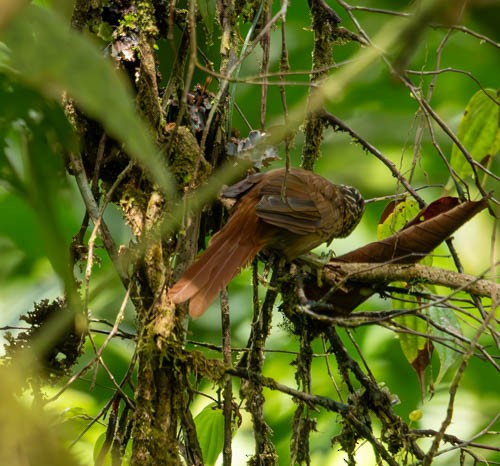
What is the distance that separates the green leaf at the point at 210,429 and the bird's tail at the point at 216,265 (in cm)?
42

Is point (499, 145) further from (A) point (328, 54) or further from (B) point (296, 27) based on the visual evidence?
(B) point (296, 27)

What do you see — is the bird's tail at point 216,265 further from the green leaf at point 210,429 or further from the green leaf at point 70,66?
the green leaf at point 70,66

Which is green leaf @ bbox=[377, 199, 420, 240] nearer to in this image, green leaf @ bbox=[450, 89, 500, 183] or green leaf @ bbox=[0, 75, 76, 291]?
green leaf @ bbox=[450, 89, 500, 183]

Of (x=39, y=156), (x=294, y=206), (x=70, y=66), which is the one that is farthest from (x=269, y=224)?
(x=70, y=66)

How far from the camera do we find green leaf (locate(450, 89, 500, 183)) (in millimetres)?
1969

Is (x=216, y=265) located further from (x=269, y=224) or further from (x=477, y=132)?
(x=477, y=132)

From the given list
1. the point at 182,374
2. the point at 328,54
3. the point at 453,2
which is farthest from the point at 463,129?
the point at 453,2

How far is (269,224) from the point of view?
217 centimetres

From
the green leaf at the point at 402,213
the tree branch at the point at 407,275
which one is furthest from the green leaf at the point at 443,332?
the green leaf at the point at 402,213

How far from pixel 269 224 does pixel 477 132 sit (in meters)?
0.65

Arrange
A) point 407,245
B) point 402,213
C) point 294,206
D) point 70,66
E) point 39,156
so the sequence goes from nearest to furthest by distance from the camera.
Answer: point 70,66, point 39,156, point 407,245, point 402,213, point 294,206

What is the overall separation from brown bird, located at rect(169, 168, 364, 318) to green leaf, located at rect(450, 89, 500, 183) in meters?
0.51

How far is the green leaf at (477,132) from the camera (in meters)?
1.97

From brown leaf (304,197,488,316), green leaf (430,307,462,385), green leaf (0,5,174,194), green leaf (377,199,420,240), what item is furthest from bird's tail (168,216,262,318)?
green leaf (0,5,174,194)
